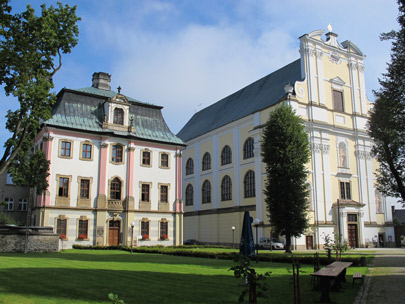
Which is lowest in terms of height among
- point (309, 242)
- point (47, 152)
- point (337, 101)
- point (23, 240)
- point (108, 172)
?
point (309, 242)

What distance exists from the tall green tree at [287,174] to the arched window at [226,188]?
56.0ft

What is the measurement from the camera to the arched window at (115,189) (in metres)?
36.2

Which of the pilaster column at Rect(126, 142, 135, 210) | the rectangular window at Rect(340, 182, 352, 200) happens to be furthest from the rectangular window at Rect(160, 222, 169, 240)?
the rectangular window at Rect(340, 182, 352, 200)

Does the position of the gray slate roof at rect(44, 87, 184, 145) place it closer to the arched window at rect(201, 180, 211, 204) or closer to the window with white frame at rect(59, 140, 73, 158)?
the window with white frame at rect(59, 140, 73, 158)

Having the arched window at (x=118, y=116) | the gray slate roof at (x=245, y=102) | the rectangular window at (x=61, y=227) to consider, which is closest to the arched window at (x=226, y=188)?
the gray slate roof at (x=245, y=102)

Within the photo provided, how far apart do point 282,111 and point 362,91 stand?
71.6ft

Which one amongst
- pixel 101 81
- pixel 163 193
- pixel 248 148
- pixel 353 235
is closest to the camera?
pixel 163 193

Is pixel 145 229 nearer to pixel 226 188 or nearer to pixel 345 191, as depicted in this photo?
pixel 226 188

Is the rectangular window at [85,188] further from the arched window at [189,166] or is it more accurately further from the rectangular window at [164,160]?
the arched window at [189,166]

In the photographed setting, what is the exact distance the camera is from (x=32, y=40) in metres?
16.0

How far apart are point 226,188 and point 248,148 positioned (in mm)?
6681

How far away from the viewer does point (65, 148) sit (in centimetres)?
3459


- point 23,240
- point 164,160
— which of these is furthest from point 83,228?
point 164,160

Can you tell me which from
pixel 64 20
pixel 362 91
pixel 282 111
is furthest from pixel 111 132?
pixel 362 91
